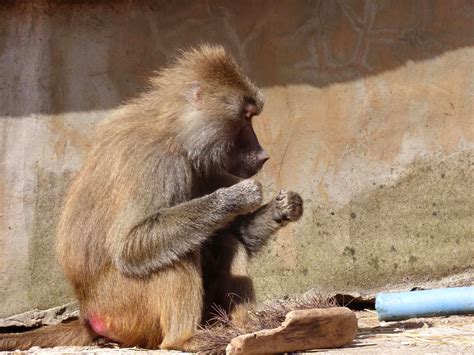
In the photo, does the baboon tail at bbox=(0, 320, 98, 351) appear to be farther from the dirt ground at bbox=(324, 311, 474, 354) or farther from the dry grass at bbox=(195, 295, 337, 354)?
the dirt ground at bbox=(324, 311, 474, 354)

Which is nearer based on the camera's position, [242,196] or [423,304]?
[242,196]

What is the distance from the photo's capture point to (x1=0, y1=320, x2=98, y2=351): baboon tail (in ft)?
17.6

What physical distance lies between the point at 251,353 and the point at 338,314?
474 mm

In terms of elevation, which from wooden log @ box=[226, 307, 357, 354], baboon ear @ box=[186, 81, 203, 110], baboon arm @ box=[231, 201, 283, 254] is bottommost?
wooden log @ box=[226, 307, 357, 354]

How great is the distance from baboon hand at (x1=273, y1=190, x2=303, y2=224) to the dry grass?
49cm

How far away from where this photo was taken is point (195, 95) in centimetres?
551

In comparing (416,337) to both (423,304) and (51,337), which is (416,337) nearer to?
(423,304)

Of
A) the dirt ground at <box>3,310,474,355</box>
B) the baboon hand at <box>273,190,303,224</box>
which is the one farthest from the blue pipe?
the baboon hand at <box>273,190,303,224</box>

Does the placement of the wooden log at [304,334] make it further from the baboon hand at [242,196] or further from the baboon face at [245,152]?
the baboon face at [245,152]

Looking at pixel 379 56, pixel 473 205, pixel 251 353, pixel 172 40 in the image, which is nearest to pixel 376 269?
pixel 473 205

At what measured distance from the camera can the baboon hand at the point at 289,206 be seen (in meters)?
5.53

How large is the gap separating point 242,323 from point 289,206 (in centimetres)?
72

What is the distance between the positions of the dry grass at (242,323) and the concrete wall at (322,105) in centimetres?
174

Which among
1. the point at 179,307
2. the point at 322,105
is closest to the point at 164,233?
the point at 179,307
